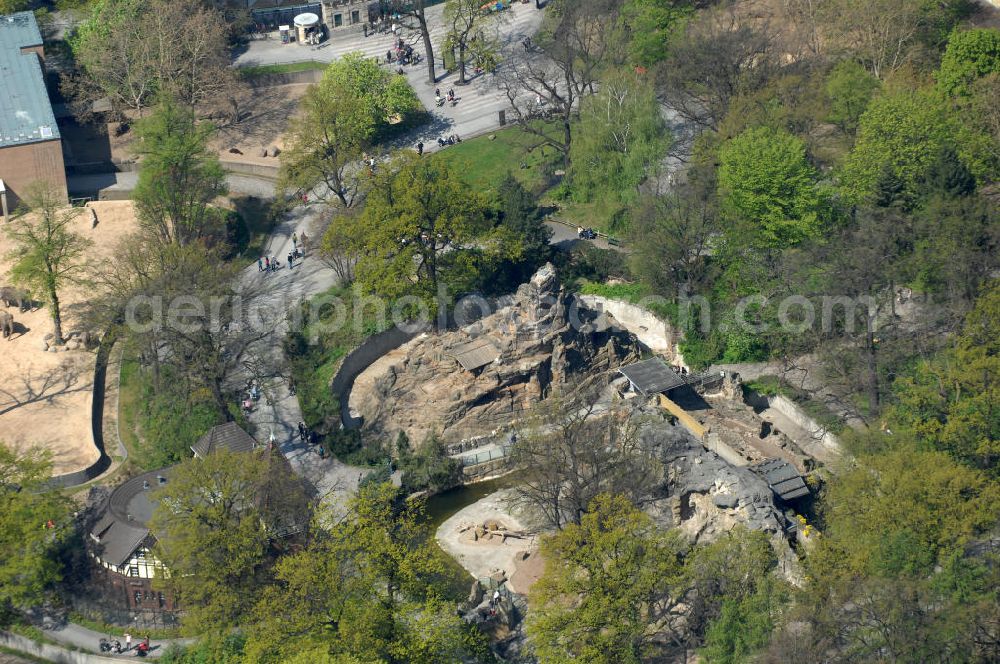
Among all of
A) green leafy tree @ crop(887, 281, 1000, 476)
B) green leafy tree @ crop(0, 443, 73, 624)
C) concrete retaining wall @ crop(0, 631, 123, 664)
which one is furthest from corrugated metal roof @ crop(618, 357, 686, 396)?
concrete retaining wall @ crop(0, 631, 123, 664)

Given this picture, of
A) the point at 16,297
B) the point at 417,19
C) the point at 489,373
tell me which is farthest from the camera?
the point at 417,19

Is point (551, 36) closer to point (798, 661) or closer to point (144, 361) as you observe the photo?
point (144, 361)

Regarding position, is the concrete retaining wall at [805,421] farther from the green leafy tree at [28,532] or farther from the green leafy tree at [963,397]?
→ the green leafy tree at [28,532]

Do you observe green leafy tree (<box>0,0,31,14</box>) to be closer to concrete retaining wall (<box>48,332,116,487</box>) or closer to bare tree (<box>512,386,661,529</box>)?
concrete retaining wall (<box>48,332,116,487</box>)

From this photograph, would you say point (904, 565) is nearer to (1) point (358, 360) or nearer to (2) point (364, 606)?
(2) point (364, 606)

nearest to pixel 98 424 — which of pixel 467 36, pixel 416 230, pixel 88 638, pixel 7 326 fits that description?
pixel 7 326

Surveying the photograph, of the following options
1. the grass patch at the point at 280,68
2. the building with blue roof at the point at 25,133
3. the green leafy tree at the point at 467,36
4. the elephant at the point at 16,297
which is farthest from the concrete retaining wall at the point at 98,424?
the green leafy tree at the point at 467,36

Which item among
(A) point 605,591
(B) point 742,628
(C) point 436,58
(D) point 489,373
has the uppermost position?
(C) point 436,58

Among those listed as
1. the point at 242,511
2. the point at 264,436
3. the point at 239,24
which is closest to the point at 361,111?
the point at 239,24
